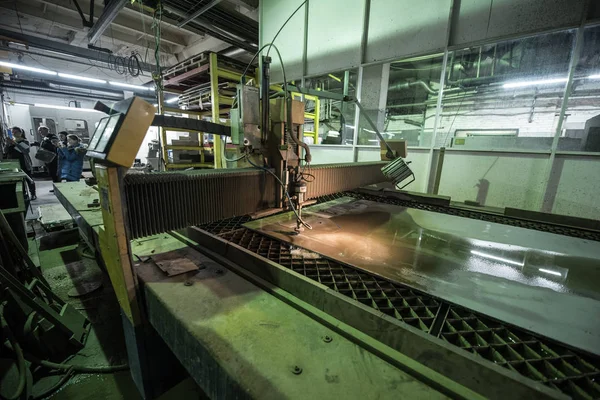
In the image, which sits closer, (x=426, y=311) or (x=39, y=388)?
(x=426, y=311)

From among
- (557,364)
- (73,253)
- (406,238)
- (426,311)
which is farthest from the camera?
(73,253)

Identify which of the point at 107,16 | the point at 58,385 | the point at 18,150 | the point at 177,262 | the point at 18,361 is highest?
the point at 107,16

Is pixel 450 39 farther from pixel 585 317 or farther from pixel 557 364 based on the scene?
pixel 557 364

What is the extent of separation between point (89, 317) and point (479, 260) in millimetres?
2669

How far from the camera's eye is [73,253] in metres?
2.74

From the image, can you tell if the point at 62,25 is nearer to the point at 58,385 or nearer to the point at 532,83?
the point at 58,385

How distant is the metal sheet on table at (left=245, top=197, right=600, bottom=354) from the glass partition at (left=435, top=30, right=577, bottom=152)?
5.61 ft

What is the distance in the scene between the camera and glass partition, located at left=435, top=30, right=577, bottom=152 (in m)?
2.63

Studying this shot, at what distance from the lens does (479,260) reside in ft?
4.20

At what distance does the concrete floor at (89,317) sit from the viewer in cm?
133

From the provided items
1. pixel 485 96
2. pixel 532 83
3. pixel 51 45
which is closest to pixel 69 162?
pixel 51 45

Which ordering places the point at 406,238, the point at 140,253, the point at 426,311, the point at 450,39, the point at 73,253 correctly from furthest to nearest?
the point at 450,39, the point at 73,253, the point at 406,238, the point at 140,253, the point at 426,311

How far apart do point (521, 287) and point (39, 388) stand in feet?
8.10

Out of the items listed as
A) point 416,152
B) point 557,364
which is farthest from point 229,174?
point 416,152
